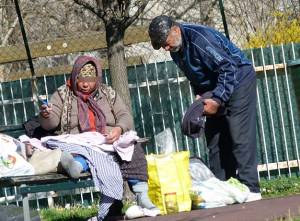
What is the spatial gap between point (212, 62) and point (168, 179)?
1.00 metres

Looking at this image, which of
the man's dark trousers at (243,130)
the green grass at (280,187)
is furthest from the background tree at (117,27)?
the man's dark trousers at (243,130)

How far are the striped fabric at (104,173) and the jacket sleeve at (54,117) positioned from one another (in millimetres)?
401

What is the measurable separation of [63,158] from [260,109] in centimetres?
471

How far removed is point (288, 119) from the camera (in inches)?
466

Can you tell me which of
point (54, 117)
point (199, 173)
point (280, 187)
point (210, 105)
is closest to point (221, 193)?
point (199, 173)

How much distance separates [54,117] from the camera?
825 centimetres

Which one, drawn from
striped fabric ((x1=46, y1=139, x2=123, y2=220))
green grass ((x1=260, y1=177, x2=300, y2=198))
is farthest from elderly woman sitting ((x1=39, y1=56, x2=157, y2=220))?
green grass ((x1=260, y1=177, x2=300, y2=198))

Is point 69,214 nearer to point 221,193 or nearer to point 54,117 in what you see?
point 54,117

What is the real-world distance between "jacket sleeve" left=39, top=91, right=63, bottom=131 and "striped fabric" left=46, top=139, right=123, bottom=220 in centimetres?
40

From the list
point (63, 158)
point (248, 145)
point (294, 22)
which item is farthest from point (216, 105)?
point (294, 22)

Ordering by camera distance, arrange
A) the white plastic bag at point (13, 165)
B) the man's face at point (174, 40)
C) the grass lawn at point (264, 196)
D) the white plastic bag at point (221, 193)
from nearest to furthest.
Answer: the white plastic bag at point (13, 165) → the white plastic bag at point (221, 193) → the man's face at point (174, 40) → the grass lawn at point (264, 196)

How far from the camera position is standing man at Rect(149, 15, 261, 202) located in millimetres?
7969

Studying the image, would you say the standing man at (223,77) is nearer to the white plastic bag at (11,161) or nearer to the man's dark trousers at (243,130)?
the man's dark trousers at (243,130)

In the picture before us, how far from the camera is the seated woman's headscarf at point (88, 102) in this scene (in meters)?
8.24
